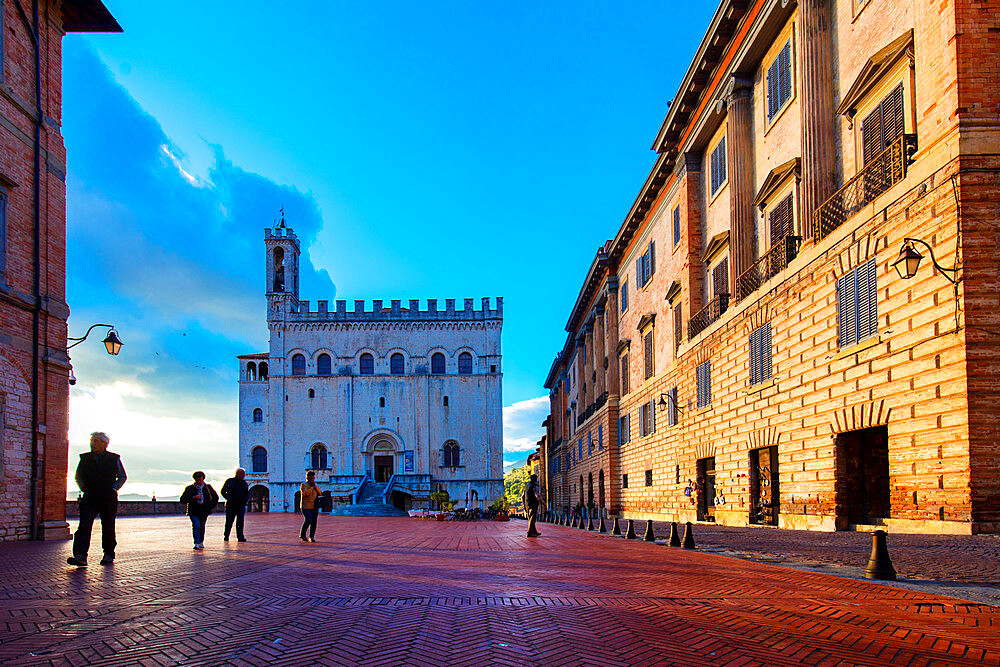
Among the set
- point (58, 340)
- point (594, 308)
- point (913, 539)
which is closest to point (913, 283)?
point (913, 539)

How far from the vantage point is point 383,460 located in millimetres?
62750

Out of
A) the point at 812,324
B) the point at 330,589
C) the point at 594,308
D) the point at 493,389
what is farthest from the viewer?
the point at 493,389

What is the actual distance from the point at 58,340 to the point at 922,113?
59.8 ft

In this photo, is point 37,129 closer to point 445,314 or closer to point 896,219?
point 896,219

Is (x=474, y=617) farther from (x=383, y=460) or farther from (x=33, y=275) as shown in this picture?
(x=383, y=460)

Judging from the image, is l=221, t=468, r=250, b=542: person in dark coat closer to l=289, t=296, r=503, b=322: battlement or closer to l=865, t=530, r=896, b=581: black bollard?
l=865, t=530, r=896, b=581: black bollard

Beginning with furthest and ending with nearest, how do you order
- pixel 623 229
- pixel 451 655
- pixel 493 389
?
pixel 493 389
pixel 623 229
pixel 451 655

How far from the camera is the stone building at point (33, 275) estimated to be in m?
16.0

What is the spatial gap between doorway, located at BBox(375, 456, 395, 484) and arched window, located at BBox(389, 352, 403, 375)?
23.3ft

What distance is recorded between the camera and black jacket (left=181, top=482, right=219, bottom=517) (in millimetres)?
13664

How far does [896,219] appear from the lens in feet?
38.8

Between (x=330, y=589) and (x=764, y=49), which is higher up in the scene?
(x=764, y=49)

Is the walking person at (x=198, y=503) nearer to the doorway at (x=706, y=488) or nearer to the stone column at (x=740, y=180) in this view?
the stone column at (x=740, y=180)

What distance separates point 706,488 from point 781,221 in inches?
360
